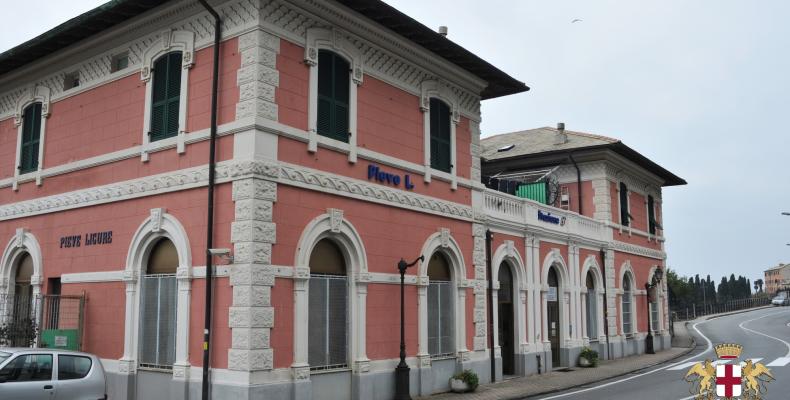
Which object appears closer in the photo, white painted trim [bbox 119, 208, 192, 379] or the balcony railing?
white painted trim [bbox 119, 208, 192, 379]

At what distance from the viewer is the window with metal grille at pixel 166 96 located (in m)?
15.5

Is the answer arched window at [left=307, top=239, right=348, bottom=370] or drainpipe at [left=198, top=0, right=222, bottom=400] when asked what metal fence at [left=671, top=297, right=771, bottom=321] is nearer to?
arched window at [left=307, top=239, right=348, bottom=370]

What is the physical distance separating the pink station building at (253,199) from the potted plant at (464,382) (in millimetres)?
339

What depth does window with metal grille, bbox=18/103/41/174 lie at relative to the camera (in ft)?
62.8

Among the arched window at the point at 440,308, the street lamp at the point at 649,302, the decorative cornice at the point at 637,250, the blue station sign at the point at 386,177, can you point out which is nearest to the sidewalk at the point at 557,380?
the street lamp at the point at 649,302

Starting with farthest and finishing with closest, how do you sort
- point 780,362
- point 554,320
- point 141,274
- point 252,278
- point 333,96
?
point 554,320
point 780,362
point 333,96
point 141,274
point 252,278

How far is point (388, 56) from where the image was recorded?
17766mm

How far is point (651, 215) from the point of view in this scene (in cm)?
3688

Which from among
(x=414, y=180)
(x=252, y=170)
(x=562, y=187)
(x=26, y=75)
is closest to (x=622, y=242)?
(x=562, y=187)

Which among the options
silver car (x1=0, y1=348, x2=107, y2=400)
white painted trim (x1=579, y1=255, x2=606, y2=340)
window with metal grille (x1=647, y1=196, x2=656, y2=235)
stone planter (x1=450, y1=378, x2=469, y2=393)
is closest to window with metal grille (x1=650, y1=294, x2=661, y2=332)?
window with metal grille (x1=647, y1=196, x2=656, y2=235)

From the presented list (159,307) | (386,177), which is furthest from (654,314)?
(159,307)

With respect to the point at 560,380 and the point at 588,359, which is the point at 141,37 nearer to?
the point at 560,380

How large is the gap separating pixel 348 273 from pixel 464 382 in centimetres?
499

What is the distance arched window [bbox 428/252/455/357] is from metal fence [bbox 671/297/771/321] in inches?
1712
